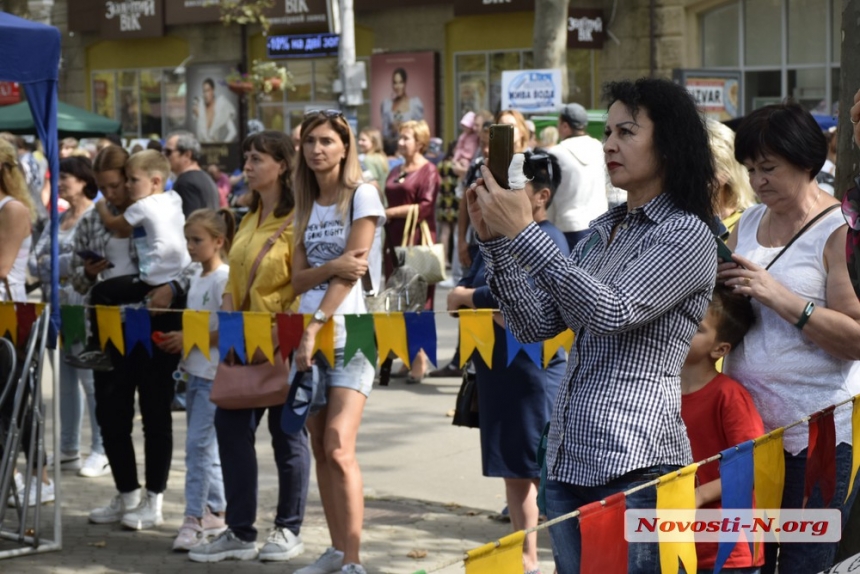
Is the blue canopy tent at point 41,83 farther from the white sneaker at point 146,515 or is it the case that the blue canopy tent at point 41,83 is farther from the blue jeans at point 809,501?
the blue jeans at point 809,501

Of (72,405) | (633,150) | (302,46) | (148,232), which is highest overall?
(302,46)

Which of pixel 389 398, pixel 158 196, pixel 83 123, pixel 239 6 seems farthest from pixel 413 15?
pixel 158 196

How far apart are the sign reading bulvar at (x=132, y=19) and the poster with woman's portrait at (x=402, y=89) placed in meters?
6.30

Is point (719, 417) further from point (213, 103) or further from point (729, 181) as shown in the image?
point (213, 103)

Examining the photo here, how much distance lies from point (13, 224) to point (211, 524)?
182cm

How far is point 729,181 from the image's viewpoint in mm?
5086

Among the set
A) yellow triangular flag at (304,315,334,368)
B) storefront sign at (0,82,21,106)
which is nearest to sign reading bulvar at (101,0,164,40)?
storefront sign at (0,82,21,106)

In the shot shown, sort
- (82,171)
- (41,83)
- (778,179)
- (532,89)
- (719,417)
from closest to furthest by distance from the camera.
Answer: (719,417) < (778,179) < (41,83) < (82,171) < (532,89)

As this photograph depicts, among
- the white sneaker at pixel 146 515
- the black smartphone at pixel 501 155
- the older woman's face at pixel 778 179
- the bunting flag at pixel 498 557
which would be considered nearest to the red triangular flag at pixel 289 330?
the white sneaker at pixel 146 515

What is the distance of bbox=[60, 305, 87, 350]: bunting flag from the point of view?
6680 mm

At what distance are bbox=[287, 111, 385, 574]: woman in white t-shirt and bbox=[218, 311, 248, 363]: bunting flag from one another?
390mm

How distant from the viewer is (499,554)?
2668mm

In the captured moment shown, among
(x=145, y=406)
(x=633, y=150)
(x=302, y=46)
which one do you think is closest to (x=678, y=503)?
(x=633, y=150)

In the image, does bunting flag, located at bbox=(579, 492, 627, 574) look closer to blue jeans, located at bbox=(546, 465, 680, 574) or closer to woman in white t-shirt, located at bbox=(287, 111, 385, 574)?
blue jeans, located at bbox=(546, 465, 680, 574)
